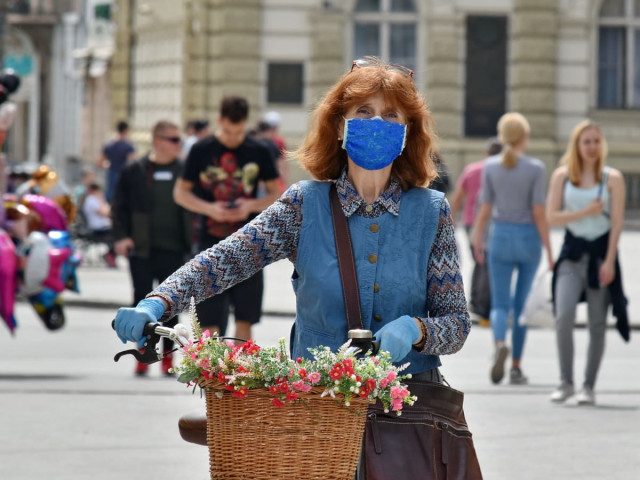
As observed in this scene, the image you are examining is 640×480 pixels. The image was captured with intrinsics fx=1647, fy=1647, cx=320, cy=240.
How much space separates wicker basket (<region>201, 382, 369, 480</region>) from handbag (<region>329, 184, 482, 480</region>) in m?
0.28

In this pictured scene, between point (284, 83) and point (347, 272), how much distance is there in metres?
28.7

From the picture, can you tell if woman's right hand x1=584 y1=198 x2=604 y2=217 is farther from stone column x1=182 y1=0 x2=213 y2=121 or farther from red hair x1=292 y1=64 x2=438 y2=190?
stone column x1=182 y1=0 x2=213 y2=121

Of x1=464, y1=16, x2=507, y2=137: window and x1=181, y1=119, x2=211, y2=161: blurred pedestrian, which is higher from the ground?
x1=464, y1=16, x2=507, y2=137: window

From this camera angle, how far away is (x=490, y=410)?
9695 millimetres

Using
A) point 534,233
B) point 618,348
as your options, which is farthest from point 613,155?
point 534,233

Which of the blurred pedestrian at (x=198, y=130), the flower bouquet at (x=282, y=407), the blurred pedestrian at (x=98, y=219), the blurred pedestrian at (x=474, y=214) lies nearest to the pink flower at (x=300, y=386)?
the flower bouquet at (x=282, y=407)

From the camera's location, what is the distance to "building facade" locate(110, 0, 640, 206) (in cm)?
3247

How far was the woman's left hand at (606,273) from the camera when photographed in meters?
10.2

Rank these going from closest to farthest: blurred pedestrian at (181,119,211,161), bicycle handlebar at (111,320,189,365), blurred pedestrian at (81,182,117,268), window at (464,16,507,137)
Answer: bicycle handlebar at (111,320,189,365), blurred pedestrian at (181,119,211,161), blurred pedestrian at (81,182,117,268), window at (464,16,507,137)

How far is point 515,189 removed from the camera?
11.5 meters

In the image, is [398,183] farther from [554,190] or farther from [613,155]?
[613,155]

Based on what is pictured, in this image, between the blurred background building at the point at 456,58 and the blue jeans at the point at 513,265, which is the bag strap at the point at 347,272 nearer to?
the blue jeans at the point at 513,265

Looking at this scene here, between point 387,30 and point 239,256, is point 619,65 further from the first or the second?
point 239,256

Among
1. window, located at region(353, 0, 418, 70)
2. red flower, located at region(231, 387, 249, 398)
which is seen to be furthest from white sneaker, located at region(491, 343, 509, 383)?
window, located at region(353, 0, 418, 70)
